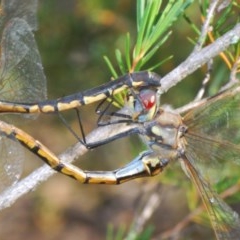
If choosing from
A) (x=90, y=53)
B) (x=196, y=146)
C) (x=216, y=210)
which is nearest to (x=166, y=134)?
(x=196, y=146)

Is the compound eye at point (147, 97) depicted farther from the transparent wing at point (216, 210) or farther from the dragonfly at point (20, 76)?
the transparent wing at point (216, 210)

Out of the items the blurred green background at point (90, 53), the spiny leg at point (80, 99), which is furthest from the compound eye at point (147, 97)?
the blurred green background at point (90, 53)

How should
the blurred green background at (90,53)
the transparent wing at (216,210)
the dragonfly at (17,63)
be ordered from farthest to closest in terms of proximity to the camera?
the blurred green background at (90,53), the transparent wing at (216,210), the dragonfly at (17,63)

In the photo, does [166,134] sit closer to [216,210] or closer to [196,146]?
[196,146]

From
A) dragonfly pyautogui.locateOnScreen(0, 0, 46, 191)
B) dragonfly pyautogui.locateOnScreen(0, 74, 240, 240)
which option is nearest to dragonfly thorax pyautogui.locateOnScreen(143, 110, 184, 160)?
dragonfly pyautogui.locateOnScreen(0, 74, 240, 240)

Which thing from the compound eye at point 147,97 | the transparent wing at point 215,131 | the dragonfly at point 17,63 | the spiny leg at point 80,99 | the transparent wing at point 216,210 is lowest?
the transparent wing at point 216,210
